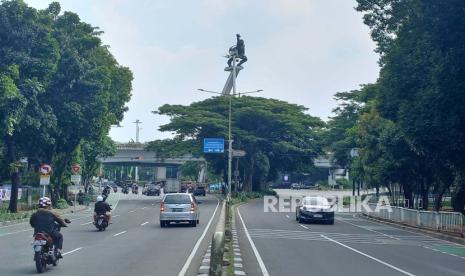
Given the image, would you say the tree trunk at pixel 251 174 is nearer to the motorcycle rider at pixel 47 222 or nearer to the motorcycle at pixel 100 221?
the motorcycle at pixel 100 221

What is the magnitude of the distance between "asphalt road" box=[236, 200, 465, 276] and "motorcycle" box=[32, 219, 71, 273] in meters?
4.33

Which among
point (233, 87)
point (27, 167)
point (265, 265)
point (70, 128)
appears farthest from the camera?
point (233, 87)

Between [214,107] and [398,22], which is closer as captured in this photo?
[398,22]

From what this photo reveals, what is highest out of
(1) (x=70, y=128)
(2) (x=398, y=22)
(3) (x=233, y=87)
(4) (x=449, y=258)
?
(3) (x=233, y=87)

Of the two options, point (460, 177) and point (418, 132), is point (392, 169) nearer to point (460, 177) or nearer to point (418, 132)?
point (460, 177)

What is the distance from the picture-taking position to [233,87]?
78.8 metres

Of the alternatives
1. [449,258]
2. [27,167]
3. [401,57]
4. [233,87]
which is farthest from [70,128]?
[233,87]

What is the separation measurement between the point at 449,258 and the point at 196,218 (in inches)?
544

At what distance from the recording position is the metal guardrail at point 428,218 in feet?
91.3

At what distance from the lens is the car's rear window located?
29266 mm

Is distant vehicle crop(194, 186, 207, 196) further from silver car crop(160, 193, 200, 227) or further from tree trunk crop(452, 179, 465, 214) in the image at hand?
silver car crop(160, 193, 200, 227)

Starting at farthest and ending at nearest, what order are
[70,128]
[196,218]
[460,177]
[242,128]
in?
[242,128]
[70,128]
[460,177]
[196,218]

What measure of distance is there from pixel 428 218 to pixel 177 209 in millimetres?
12428

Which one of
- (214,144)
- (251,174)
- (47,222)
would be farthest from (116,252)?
(251,174)
